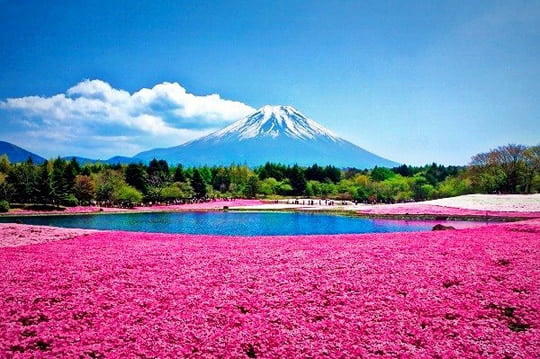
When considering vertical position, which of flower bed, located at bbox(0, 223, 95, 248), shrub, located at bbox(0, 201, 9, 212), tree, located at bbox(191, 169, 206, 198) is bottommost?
flower bed, located at bbox(0, 223, 95, 248)

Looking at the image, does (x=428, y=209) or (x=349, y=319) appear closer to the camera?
(x=349, y=319)

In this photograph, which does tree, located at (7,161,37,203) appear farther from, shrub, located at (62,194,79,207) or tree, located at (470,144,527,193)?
tree, located at (470,144,527,193)

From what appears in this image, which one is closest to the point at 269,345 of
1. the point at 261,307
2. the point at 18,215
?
the point at 261,307

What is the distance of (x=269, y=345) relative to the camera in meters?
7.13

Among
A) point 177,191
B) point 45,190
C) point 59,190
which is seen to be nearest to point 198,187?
point 177,191

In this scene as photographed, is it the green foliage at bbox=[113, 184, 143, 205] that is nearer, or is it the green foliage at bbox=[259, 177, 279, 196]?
the green foliage at bbox=[113, 184, 143, 205]

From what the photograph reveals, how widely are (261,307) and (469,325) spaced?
4.69 meters

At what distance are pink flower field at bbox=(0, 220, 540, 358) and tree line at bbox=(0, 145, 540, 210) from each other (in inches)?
2189

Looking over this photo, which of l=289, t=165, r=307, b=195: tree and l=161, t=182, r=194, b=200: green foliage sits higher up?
l=289, t=165, r=307, b=195: tree

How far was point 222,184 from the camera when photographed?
10631 cm

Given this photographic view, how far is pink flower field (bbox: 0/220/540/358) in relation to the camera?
7.09 m

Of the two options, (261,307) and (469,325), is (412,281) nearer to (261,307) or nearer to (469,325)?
(469,325)

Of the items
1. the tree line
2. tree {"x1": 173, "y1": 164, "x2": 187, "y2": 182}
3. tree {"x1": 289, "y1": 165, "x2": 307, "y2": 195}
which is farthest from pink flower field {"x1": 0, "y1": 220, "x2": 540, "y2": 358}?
tree {"x1": 289, "y1": 165, "x2": 307, "y2": 195}

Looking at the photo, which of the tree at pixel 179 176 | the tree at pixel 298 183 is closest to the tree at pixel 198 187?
the tree at pixel 179 176
